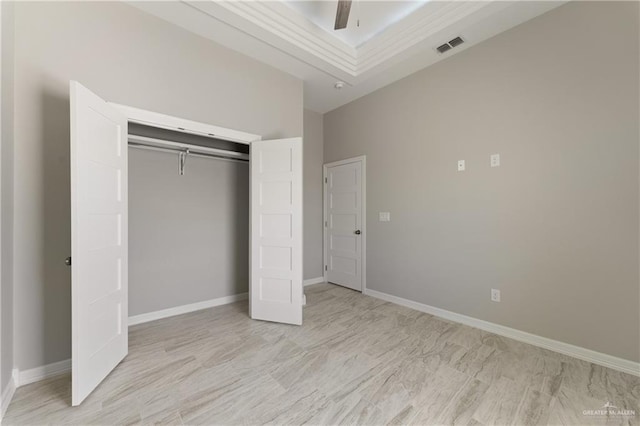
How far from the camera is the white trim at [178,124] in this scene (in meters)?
2.29

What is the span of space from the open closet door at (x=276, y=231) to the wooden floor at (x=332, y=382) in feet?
0.95

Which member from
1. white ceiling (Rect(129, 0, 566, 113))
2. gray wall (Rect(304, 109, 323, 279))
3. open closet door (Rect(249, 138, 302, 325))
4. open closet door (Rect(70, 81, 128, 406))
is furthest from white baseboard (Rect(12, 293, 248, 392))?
white ceiling (Rect(129, 0, 566, 113))

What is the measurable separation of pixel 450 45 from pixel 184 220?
3764mm

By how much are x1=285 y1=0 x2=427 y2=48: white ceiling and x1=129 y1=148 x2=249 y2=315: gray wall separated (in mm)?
2029

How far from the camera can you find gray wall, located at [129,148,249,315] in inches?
114

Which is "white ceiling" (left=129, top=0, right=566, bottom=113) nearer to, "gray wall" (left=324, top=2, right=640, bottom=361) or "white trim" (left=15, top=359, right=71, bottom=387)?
"gray wall" (left=324, top=2, right=640, bottom=361)

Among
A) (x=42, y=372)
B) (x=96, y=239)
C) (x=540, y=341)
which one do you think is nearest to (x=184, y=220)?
(x=96, y=239)

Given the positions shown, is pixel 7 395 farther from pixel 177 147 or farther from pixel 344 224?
pixel 344 224

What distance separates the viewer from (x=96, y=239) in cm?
181

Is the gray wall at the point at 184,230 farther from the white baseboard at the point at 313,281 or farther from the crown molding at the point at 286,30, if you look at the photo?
the crown molding at the point at 286,30

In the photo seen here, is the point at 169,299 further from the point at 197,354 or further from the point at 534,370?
the point at 534,370

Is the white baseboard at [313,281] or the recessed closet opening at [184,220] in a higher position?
the recessed closet opening at [184,220]

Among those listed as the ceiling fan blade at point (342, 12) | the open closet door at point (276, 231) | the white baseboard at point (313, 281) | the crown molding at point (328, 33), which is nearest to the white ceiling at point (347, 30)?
the crown molding at point (328, 33)

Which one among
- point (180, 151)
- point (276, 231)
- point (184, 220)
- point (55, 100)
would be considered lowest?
point (276, 231)
